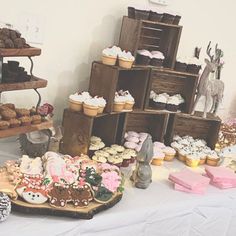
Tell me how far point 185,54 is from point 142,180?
913 millimetres

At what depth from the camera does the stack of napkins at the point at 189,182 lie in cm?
150

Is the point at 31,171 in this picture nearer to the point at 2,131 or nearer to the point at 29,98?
the point at 2,131

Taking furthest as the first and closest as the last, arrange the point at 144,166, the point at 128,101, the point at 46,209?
the point at 128,101, the point at 144,166, the point at 46,209

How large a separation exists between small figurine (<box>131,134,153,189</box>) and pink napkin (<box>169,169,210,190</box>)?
0.11 meters

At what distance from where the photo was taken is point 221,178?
159cm

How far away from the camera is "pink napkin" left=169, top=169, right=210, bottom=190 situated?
1499 mm

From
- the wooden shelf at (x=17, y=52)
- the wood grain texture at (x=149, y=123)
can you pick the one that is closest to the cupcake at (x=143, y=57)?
the wood grain texture at (x=149, y=123)

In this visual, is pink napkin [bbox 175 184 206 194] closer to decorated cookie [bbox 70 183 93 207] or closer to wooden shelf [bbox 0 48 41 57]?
decorated cookie [bbox 70 183 93 207]

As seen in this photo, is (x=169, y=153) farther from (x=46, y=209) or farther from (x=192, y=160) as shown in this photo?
(x=46, y=209)

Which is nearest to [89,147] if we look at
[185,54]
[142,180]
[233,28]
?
[142,180]

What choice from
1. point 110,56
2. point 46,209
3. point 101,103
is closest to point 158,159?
point 101,103

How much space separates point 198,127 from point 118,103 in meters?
0.55

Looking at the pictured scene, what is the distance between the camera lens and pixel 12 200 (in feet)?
3.80

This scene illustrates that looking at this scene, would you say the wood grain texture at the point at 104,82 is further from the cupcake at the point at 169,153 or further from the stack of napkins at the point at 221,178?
the stack of napkins at the point at 221,178
